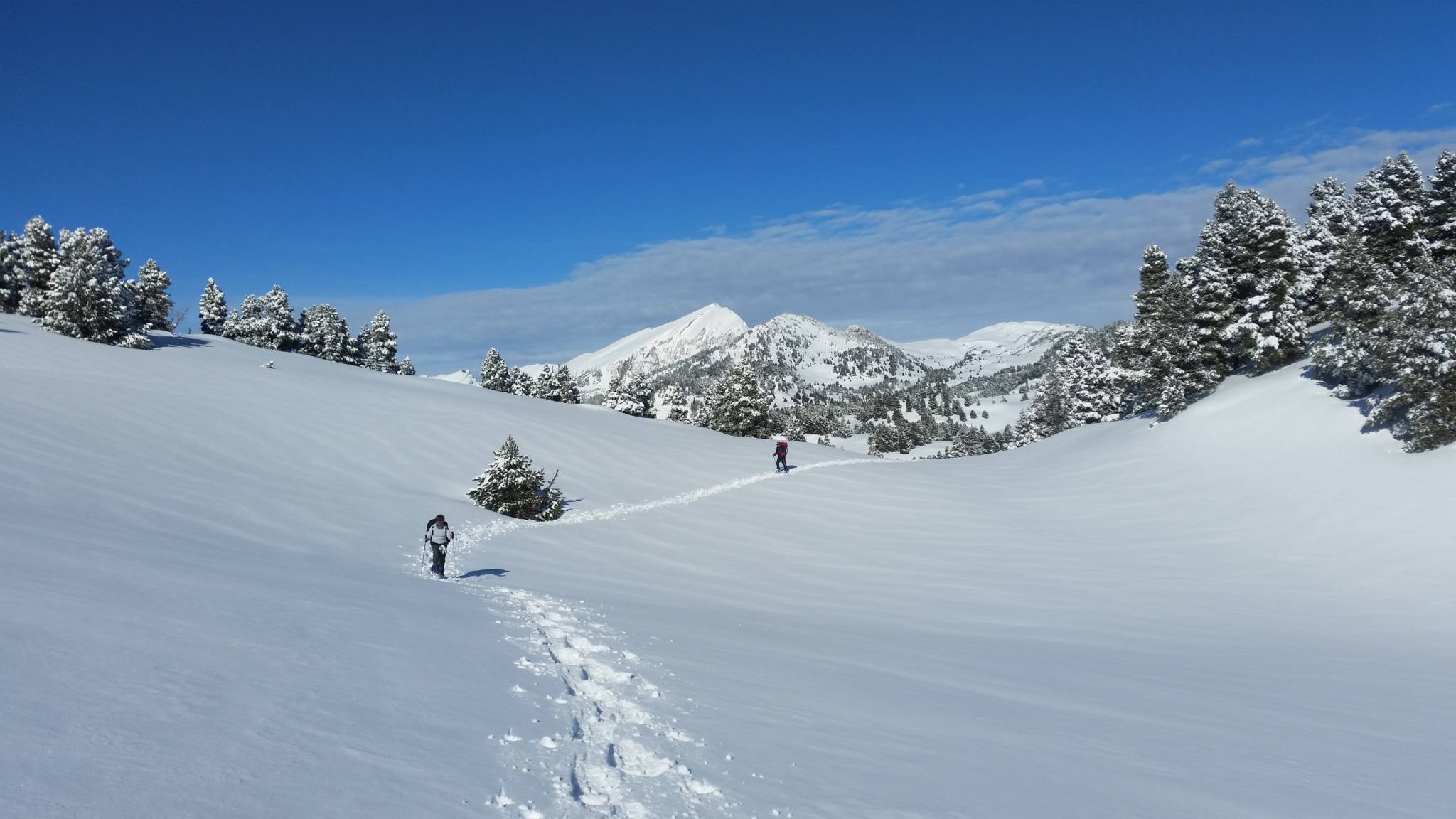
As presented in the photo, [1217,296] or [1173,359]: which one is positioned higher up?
[1217,296]

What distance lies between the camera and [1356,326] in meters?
26.8

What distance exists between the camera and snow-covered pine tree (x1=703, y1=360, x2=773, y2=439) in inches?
2507

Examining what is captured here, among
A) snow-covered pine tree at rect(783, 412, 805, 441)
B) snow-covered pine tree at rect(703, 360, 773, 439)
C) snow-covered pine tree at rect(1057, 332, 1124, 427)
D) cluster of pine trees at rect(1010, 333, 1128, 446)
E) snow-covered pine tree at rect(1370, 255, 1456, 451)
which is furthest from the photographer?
snow-covered pine tree at rect(783, 412, 805, 441)

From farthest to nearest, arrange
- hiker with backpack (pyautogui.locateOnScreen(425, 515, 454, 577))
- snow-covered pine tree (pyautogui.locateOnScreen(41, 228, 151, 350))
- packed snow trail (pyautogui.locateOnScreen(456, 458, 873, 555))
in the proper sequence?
snow-covered pine tree (pyautogui.locateOnScreen(41, 228, 151, 350)) → packed snow trail (pyautogui.locateOnScreen(456, 458, 873, 555)) → hiker with backpack (pyautogui.locateOnScreen(425, 515, 454, 577))

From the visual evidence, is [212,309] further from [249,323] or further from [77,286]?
[77,286]

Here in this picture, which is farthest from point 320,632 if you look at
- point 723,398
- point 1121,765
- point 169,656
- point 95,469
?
point 723,398

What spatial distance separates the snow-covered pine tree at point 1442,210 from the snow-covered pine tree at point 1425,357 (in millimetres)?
18869

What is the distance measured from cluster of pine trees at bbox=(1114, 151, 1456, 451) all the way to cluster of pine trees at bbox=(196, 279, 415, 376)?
6214cm

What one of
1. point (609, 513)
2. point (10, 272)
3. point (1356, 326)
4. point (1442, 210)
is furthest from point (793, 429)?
point (10, 272)

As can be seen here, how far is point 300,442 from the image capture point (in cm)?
2902

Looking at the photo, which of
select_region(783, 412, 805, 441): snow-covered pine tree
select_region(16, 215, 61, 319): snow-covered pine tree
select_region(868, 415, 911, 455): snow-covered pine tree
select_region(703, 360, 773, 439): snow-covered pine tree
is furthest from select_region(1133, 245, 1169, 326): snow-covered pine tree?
select_region(16, 215, 61, 319): snow-covered pine tree

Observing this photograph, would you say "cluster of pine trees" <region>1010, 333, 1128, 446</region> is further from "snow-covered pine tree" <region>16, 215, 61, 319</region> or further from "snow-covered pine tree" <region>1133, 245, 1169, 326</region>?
"snow-covered pine tree" <region>16, 215, 61, 319</region>

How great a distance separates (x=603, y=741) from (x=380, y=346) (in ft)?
276

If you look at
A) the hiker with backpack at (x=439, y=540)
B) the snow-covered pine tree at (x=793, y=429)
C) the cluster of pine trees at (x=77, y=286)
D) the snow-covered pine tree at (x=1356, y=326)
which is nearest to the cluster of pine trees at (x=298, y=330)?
the cluster of pine trees at (x=77, y=286)
